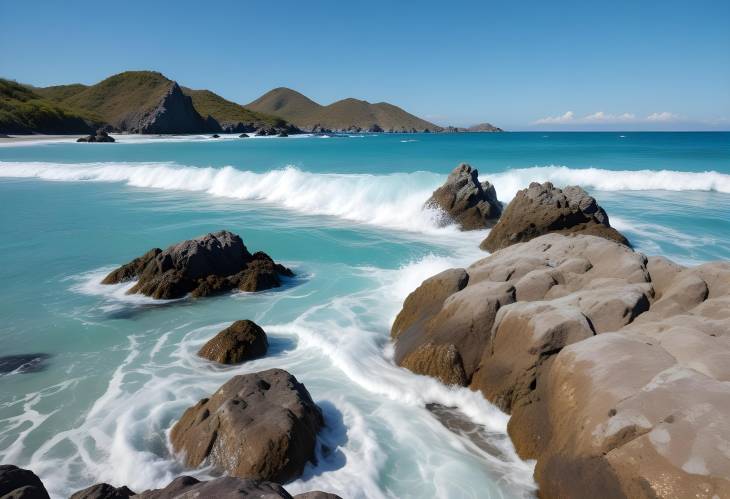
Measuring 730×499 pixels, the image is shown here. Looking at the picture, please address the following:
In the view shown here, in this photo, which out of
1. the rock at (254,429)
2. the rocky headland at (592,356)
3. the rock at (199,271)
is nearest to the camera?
the rocky headland at (592,356)

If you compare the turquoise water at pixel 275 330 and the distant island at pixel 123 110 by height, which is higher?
the distant island at pixel 123 110

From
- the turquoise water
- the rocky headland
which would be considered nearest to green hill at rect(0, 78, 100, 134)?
the turquoise water

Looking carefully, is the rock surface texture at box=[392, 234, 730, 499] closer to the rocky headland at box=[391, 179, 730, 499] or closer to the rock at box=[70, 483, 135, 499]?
the rocky headland at box=[391, 179, 730, 499]

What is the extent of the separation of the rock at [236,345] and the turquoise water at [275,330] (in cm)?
33

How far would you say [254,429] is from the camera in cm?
536

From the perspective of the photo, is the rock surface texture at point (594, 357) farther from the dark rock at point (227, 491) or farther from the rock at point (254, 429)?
the dark rock at point (227, 491)

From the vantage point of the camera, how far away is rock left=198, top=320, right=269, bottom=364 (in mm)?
8305

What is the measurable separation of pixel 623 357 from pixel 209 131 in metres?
134

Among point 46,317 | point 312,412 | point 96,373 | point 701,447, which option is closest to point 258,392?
point 312,412

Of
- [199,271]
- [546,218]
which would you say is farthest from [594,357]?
[546,218]

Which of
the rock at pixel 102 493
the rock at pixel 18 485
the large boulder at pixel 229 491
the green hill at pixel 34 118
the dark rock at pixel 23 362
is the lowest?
the dark rock at pixel 23 362

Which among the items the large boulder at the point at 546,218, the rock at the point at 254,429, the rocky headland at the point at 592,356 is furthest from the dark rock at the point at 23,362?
the large boulder at the point at 546,218

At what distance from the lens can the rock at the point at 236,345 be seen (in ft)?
27.2

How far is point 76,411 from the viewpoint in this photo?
269 inches
